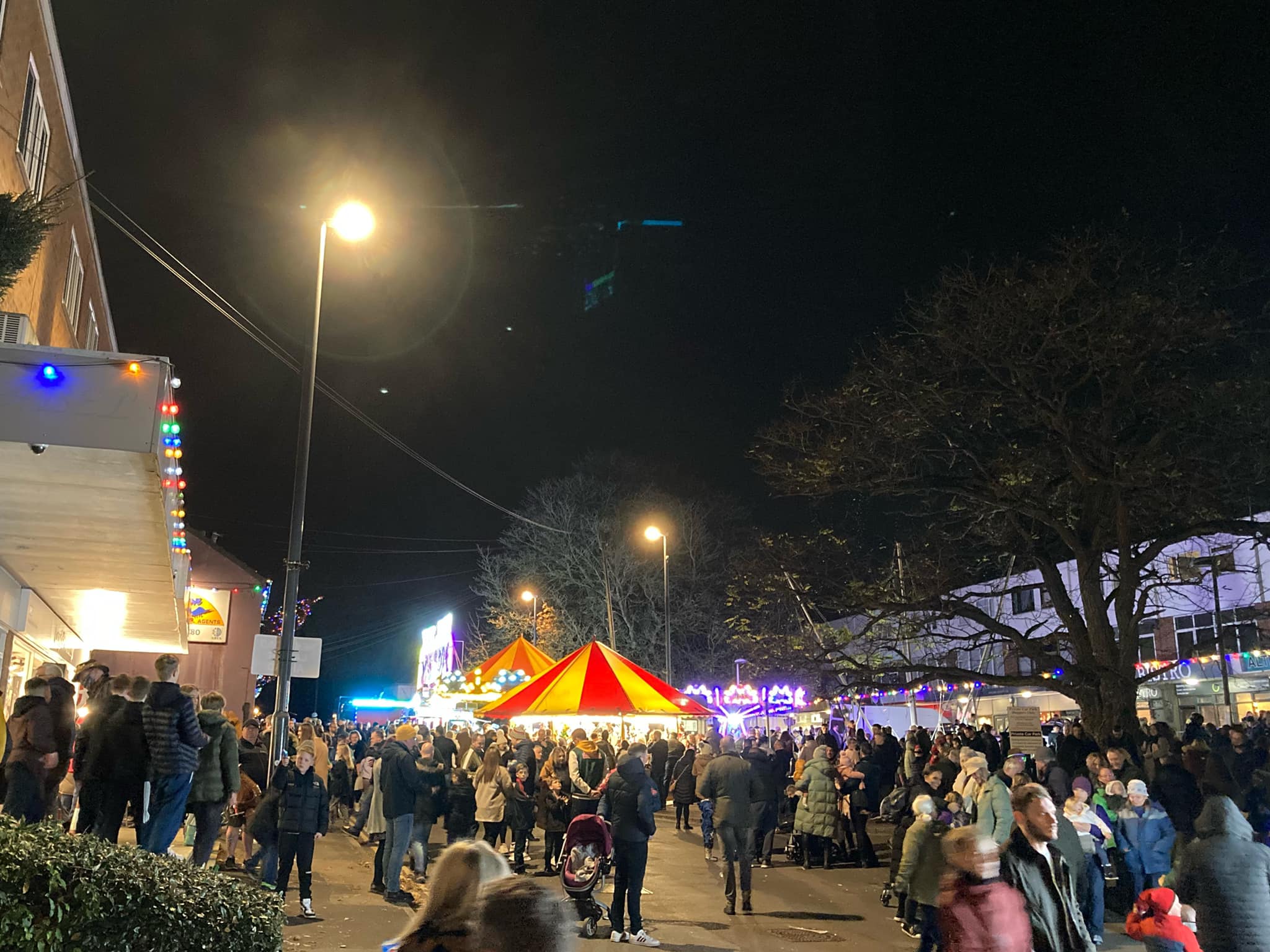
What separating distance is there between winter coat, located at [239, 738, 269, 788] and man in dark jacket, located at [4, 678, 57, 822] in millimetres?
4732

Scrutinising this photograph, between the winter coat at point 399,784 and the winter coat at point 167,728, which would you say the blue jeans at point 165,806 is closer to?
the winter coat at point 167,728

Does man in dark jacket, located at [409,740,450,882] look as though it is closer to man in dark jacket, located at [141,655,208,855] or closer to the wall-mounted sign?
man in dark jacket, located at [141,655,208,855]

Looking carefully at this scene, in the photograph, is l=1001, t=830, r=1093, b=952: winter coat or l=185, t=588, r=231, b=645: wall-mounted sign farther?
l=185, t=588, r=231, b=645: wall-mounted sign

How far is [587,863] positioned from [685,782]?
33.8 feet

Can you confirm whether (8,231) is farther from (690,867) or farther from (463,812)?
(690,867)

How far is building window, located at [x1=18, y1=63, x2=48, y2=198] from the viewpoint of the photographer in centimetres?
1320

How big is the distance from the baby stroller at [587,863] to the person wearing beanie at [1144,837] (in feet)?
18.1

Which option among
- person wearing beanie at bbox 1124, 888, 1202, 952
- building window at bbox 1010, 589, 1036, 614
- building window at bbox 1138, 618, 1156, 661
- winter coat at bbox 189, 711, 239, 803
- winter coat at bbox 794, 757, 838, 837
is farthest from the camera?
building window at bbox 1010, 589, 1036, 614

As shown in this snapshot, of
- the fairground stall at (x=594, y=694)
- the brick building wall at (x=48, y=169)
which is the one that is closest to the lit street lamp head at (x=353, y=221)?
the brick building wall at (x=48, y=169)

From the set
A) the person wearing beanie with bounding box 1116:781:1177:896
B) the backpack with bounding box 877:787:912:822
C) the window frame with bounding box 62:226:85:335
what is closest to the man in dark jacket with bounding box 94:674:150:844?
the backpack with bounding box 877:787:912:822

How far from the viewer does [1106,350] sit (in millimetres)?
18656

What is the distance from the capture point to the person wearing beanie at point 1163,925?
6.62m

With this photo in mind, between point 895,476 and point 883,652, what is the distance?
2612 cm

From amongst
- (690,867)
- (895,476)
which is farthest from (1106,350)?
(690,867)
